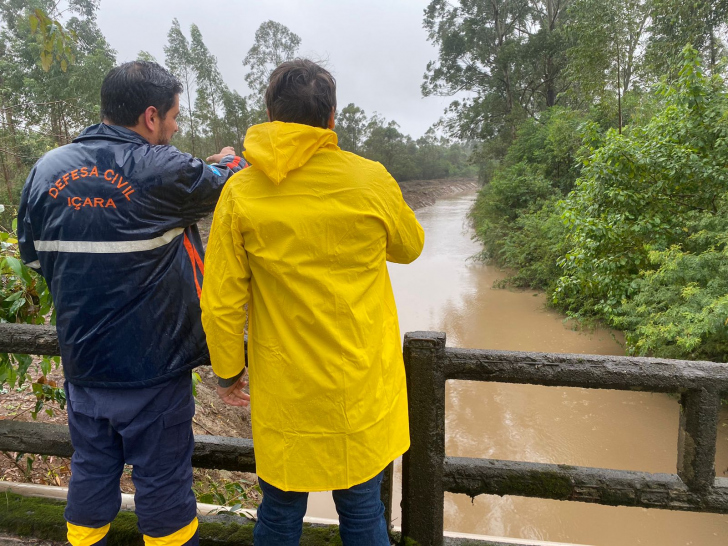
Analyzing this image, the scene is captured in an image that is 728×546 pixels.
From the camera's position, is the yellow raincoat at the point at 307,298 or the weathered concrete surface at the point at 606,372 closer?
the yellow raincoat at the point at 307,298

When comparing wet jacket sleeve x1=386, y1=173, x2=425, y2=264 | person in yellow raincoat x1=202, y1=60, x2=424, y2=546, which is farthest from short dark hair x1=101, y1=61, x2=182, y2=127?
wet jacket sleeve x1=386, y1=173, x2=425, y2=264

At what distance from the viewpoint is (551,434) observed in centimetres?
571

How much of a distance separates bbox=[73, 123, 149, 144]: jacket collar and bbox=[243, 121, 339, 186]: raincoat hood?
0.42 meters

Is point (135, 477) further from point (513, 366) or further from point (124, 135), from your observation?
point (513, 366)

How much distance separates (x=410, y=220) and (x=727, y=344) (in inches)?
197

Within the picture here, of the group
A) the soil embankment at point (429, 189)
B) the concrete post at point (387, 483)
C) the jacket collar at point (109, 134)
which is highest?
the soil embankment at point (429, 189)

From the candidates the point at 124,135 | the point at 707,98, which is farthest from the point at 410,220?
the point at 707,98

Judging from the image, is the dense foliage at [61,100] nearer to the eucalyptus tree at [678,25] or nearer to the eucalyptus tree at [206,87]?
the eucalyptus tree at [206,87]

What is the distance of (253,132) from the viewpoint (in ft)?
3.75

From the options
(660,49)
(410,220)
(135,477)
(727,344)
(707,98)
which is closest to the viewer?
(410,220)

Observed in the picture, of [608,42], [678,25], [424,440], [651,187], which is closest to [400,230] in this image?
[424,440]

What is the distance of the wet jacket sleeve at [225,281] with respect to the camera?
1170 mm

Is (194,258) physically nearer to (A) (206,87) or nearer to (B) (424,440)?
(B) (424,440)

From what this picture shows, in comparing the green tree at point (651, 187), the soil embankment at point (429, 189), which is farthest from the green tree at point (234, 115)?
the green tree at point (651, 187)
